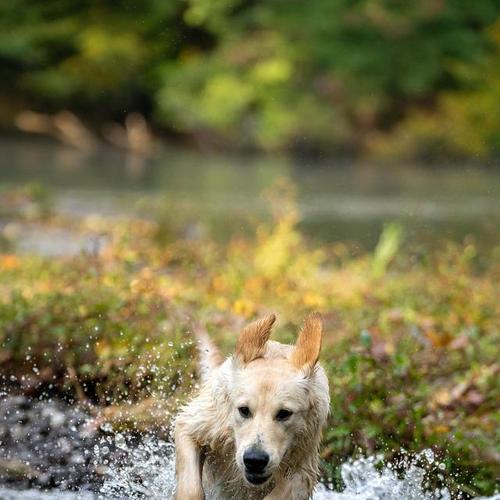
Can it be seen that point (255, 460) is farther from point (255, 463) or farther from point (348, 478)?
point (348, 478)

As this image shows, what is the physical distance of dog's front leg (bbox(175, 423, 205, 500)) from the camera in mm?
4223

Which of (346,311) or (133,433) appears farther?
(346,311)

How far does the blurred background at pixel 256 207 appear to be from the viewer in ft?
19.8

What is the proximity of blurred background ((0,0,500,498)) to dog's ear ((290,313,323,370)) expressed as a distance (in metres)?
1.47

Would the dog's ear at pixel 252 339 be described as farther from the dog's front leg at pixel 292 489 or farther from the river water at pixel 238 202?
the river water at pixel 238 202

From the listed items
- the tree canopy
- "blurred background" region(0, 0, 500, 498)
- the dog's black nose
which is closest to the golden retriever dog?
the dog's black nose

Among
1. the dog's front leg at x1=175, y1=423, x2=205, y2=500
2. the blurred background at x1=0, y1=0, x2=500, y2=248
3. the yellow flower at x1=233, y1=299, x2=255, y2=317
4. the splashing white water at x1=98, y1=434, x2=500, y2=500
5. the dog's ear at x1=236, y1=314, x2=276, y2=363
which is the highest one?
the dog's ear at x1=236, y1=314, x2=276, y2=363

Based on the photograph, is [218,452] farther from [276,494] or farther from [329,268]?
[329,268]

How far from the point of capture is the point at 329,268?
1039 centimetres

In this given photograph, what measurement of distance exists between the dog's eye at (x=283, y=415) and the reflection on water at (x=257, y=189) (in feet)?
21.9

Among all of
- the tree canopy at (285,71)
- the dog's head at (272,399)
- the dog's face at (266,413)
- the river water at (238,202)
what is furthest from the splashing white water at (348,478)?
the tree canopy at (285,71)

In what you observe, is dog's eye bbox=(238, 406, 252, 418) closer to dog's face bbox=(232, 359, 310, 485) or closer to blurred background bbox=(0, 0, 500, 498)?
dog's face bbox=(232, 359, 310, 485)

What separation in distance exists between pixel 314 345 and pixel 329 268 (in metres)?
6.24

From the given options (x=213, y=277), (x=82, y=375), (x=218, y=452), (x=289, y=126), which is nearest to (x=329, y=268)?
(x=213, y=277)
